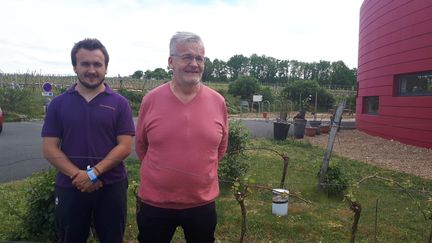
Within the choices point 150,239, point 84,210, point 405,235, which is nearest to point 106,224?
point 84,210

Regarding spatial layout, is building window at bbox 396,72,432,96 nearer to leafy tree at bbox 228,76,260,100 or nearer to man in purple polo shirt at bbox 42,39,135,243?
man in purple polo shirt at bbox 42,39,135,243

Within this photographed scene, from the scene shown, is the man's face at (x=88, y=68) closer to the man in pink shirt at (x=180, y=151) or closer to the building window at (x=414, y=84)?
the man in pink shirt at (x=180, y=151)

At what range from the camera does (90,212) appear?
7.57ft

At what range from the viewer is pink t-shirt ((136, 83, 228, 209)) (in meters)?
2.03

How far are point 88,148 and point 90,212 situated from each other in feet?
1.29

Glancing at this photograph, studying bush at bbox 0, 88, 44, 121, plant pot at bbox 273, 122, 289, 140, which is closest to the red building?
plant pot at bbox 273, 122, 289, 140

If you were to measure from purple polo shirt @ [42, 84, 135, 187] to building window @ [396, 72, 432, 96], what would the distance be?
34.3 ft

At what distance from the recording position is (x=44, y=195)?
10.1 feet

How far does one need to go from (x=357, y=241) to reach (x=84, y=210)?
2783 millimetres

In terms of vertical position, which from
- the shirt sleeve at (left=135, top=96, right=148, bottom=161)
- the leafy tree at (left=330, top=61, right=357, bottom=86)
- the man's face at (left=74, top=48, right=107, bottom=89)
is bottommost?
the shirt sleeve at (left=135, top=96, right=148, bottom=161)

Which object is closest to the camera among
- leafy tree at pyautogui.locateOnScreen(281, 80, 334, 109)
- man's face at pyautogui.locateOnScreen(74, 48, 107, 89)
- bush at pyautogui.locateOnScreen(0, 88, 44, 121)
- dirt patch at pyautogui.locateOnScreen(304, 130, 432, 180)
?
man's face at pyautogui.locateOnScreen(74, 48, 107, 89)

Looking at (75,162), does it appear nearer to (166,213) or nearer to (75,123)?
(75,123)

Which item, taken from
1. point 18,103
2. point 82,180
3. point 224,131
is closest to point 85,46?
point 82,180

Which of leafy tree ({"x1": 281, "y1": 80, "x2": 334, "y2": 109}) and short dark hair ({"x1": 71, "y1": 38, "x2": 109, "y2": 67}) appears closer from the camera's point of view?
short dark hair ({"x1": 71, "y1": 38, "x2": 109, "y2": 67})
